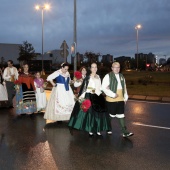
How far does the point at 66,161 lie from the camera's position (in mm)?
5902

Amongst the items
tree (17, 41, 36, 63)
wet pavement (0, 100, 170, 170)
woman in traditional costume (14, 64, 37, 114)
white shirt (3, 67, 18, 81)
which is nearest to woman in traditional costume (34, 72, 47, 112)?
woman in traditional costume (14, 64, 37, 114)

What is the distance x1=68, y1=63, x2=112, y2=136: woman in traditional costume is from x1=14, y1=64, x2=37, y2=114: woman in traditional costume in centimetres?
349

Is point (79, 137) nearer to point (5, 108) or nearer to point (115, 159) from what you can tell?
point (115, 159)

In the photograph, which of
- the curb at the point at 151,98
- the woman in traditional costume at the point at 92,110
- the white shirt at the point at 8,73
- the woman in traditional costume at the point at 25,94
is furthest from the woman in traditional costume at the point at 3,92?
the curb at the point at 151,98

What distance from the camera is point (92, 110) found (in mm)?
7777

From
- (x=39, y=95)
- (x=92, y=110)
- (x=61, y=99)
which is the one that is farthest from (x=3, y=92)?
(x=92, y=110)

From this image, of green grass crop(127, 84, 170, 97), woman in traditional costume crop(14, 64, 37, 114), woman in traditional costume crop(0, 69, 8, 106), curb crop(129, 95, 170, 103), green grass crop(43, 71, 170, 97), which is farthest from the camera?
green grass crop(43, 71, 170, 97)

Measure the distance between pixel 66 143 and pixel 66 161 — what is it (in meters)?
1.35

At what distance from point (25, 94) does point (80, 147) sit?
15.4ft

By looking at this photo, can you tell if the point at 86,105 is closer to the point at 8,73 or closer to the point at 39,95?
the point at 39,95

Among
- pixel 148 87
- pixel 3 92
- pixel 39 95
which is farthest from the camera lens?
pixel 148 87

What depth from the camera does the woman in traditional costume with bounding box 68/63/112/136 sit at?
7.76 meters

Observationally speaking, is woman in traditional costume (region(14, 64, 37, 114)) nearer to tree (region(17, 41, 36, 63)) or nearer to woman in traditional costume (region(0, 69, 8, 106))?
woman in traditional costume (region(0, 69, 8, 106))

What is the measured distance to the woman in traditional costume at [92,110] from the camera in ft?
25.5
